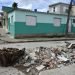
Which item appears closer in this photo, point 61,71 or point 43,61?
point 61,71

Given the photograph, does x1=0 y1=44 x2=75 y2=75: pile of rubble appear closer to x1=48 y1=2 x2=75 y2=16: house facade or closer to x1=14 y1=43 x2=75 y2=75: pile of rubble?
x1=14 y1=43 x2=75 y2=75: pile of rubble

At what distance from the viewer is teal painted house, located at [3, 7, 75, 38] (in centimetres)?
1884

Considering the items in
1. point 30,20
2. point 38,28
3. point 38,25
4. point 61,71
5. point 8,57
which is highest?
point 30,20

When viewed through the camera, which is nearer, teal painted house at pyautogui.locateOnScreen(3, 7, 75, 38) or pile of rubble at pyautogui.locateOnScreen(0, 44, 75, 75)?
pile of rubble at pyautogui.locateOnScreen(0, 44, 75, 75)

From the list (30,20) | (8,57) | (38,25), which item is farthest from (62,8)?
(8,57)

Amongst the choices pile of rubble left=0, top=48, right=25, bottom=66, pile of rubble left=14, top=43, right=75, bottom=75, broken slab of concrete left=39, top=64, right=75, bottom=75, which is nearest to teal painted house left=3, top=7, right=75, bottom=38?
pile of rubble left=14, top=43, right=75, bottom=75

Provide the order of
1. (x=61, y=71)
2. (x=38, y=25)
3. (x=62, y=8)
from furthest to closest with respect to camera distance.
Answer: (x=62, y=8) → (x=38, y=25) → (x=61, y=71)

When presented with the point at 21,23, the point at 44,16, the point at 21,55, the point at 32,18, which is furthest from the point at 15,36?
the point at 21,55

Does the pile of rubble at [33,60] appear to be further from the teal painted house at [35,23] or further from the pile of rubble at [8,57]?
the teal painted house at [35,23]

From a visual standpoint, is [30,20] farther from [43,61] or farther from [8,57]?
[43,61]

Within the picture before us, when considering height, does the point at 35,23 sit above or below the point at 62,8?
below

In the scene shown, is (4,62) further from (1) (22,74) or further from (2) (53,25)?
(2) (53,25)

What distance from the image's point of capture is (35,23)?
20094mm

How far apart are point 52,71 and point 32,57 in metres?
2.10
